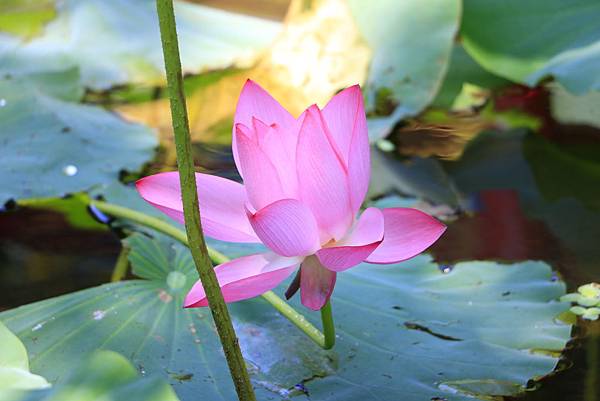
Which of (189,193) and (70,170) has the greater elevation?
(189,193)

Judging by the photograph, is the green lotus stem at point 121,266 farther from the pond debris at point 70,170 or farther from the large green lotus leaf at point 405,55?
the large green lotus leaf at point 405,55

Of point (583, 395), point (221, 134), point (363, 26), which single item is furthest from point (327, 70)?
point (583, 395)

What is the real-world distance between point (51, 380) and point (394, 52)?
40.1 inches

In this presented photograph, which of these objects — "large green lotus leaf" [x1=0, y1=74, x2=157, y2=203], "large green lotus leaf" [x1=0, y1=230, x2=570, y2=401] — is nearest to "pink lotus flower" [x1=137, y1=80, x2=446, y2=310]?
"large green lotus leaf" [x1=0, y1=230, x2=570, y2=401]

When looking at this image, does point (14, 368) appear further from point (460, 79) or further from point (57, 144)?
point (460, 79)

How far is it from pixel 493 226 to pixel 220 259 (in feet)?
1.54

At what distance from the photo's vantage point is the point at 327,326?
0.71m

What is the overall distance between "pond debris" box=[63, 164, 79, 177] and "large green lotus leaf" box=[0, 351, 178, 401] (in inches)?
28.8

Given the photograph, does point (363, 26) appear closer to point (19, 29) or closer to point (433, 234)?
point (19, 29)

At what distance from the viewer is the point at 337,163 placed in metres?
0.62

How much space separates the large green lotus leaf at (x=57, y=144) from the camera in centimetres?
119

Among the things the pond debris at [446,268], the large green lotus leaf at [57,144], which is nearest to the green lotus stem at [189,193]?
the pond debris at [446,268]

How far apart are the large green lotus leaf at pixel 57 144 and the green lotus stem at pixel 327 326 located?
60 centimetres

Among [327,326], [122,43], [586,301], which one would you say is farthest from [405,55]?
[327,326]
